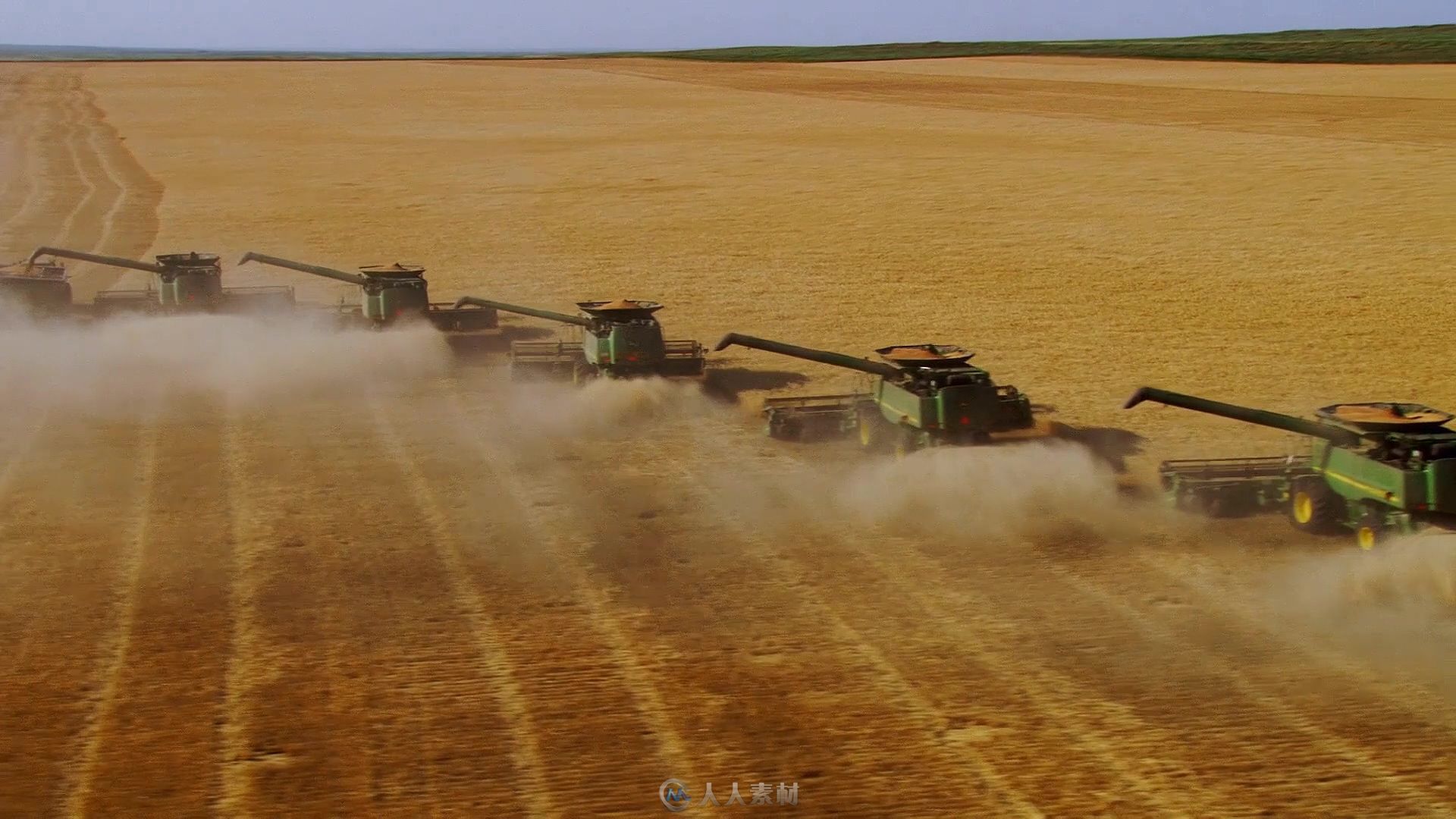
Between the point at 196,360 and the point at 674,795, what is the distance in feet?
62.5

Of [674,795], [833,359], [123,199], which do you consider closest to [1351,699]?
[674,795]

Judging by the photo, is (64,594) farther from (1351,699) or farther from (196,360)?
(196,360)

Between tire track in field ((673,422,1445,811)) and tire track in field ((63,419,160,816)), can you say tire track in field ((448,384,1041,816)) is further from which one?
tire track in field ((63,419,160,816))

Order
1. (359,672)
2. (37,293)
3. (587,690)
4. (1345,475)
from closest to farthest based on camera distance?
(587,690) < (359,672) < (1345,475) < (37,293)

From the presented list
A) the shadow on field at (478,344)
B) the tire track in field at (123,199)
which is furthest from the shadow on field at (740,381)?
the tire track in field at (123,199)

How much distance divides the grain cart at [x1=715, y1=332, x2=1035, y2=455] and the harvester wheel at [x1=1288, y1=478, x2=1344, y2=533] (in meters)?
3.69

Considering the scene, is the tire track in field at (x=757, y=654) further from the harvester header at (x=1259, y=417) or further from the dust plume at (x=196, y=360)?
the dust plume at (x=196, y=360)

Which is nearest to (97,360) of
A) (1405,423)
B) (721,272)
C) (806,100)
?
(721,272)

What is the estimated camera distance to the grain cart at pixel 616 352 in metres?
23.1

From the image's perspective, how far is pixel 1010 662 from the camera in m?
→ 12.6

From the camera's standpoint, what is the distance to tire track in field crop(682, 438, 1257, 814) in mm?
10531

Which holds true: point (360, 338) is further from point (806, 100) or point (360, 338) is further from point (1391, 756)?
point (806, 100)

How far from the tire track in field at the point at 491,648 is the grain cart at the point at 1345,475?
21.3 ft


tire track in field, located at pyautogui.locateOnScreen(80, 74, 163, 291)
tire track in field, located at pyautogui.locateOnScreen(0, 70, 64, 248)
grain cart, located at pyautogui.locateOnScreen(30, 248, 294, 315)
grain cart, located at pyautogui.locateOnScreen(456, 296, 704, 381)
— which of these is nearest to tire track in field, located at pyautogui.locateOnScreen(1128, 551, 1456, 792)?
grain cart, located at pyautogui.locateOnScreen(456, 296, 704, 381)
